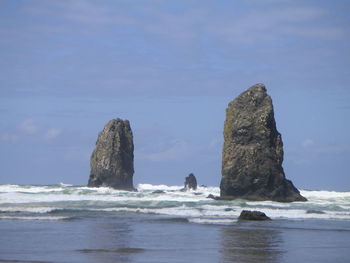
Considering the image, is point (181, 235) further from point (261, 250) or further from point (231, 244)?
point (261, 250)

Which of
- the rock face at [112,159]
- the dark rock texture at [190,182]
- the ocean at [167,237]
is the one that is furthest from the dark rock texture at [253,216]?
the dark rock texture at [190,182]

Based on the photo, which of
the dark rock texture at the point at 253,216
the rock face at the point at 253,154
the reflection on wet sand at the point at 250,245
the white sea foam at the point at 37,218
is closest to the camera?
the reflection on wet sand at the point at 250,245

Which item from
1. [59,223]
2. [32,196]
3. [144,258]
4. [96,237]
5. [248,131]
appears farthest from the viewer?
[32,196]

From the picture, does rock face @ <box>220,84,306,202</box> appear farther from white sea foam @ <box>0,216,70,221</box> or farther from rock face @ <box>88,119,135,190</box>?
rock face @ <box>88,119,135,190</box>

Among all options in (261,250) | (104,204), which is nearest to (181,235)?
(261,250)

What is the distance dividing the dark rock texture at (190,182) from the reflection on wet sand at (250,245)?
162 ft

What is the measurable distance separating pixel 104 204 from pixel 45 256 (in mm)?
25393

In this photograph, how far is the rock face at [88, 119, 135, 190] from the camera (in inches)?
2677

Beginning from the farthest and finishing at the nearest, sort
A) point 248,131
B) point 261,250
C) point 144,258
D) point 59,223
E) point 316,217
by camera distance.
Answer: point 248,131
point 316,217
point 59,223
point 261,250
point 144,258

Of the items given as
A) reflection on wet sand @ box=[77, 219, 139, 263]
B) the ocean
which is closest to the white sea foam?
the ocean

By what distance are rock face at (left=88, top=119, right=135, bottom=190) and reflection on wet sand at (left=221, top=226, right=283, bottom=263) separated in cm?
4334

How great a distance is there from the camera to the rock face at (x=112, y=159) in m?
68.0

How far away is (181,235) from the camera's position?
73.7ft

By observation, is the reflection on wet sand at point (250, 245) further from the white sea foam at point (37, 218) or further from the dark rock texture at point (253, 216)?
the white sea foam at point (37, 218)
